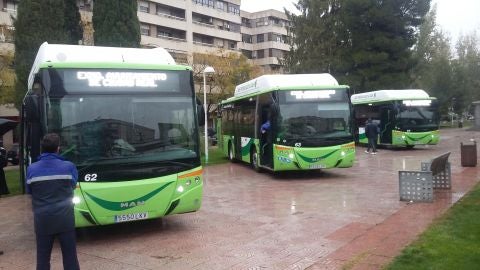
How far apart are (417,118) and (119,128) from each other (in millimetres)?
20582

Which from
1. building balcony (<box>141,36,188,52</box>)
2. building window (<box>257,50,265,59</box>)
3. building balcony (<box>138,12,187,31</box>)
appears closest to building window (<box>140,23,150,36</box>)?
building balcony (<box>138,12,187,31</box>)

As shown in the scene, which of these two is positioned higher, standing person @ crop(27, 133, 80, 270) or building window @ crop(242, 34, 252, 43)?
building window @ crop(242, 34, 252, 43)

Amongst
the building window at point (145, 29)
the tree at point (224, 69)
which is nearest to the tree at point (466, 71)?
the tree at point (224, 69)

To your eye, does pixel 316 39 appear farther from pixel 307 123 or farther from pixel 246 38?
pixel 246 38

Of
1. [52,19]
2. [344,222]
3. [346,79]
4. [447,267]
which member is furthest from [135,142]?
[346,79]

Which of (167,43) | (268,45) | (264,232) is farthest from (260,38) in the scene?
(264,232)

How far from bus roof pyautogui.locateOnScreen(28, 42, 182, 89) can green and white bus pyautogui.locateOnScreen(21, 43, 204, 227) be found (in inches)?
0.7

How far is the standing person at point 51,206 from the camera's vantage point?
17.4 feet

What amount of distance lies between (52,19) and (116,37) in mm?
2916

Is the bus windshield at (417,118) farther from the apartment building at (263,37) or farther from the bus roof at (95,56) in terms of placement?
the apartment building at (263,37)

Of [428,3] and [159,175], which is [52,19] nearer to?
[159,175]

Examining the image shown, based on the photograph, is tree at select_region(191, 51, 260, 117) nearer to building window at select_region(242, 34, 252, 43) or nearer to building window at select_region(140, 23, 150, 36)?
building window at select_region(140, 23, 150, 36)

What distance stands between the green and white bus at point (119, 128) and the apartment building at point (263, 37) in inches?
2886

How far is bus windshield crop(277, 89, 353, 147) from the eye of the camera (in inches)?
566
